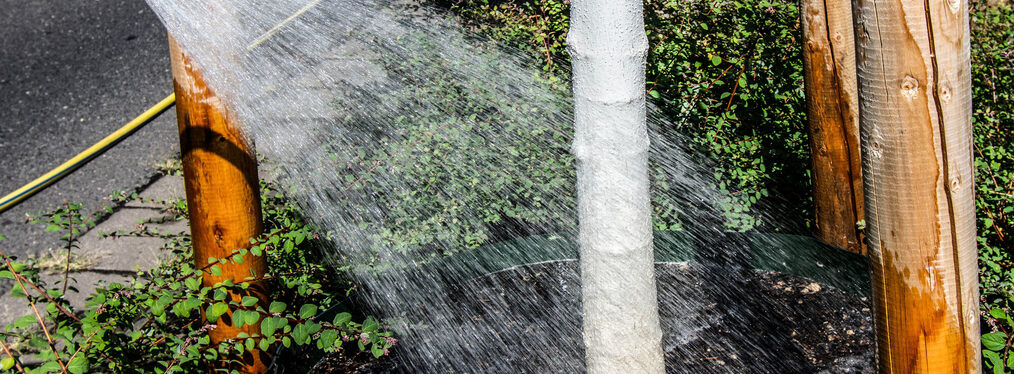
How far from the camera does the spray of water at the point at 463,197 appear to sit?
2.81 metres

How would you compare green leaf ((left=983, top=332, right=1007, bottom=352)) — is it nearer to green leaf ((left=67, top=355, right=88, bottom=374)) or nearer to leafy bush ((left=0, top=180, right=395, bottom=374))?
leafy bush ((left=0, top=180, right=395, bottom=374))

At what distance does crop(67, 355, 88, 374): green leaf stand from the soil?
954 millimetres

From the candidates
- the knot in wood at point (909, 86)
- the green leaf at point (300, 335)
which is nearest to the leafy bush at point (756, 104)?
the knot in wood at point (909, 86)

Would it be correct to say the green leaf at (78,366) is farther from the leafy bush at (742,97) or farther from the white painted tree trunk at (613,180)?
the leafy bush at (742,97)

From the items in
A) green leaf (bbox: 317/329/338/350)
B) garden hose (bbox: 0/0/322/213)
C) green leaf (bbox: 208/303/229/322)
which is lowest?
green leaf (bbox: 317/329/338/350)

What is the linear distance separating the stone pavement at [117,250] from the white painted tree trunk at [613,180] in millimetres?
2308

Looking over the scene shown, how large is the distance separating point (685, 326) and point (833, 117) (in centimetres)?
96

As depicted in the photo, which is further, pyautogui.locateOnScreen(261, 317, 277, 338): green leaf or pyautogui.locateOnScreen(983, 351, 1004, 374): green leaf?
pyautogui.locateOnScreen(261, 317, 277, 338): green leaf

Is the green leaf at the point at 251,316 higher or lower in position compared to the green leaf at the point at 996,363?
higher

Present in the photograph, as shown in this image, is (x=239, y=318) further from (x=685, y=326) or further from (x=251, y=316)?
(x=685, y=326)

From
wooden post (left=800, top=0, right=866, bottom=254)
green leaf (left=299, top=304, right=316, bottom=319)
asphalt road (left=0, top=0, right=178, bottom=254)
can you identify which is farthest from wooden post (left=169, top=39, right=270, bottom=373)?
asphalt road (left=0, top=0, right=178, bottom=254)

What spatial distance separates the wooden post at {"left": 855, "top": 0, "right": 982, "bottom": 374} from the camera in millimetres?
1354

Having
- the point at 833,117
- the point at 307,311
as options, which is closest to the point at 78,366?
the point at 307,311

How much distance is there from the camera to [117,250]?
140 inches
